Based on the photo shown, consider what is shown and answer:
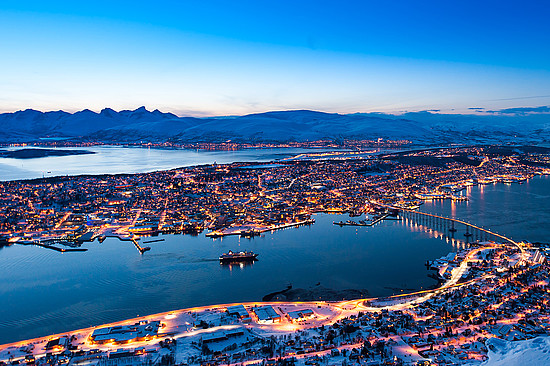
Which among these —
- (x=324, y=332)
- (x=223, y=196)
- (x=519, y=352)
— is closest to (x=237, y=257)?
(x=324, y=332)

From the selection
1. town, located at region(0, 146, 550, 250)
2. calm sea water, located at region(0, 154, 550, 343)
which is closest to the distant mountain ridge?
town, located at region(0, 146, 550, 250)

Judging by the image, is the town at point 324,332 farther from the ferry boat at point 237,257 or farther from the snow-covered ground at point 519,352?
the ferry boat at point 237,257

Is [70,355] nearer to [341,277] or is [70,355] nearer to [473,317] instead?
[341,277]

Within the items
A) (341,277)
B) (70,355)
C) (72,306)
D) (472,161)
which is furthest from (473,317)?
(472,161)

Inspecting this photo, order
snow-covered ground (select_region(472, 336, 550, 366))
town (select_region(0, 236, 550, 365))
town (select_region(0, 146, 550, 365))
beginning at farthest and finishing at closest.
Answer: town (select_region(0, 146, 550, 365)) → town (select_region(0, 236, 550, 365)) → snow-covered ground (select_region(472, 336, 550, 366))

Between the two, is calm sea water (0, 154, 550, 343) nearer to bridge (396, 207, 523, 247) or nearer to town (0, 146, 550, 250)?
bridge (396, 207, 523, 247)

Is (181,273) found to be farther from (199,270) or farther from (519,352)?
(519,352)
